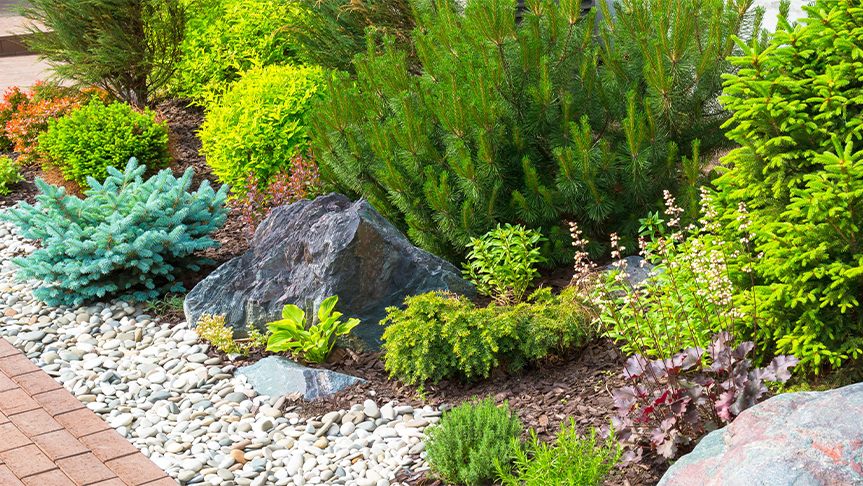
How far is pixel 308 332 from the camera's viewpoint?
4.51 m

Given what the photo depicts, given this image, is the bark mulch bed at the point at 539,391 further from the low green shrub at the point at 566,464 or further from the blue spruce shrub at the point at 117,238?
the blue spruce shrub at the point at 117,238

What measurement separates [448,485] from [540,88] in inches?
103

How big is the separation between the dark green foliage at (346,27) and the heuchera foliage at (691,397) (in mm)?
4416

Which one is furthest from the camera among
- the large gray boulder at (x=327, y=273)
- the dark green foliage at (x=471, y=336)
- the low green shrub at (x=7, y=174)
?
the low green shrub at (x=7, y=174)

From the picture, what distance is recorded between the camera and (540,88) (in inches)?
189

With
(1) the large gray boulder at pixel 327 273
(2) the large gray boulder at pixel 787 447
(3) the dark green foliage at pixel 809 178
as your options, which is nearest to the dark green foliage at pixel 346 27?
(1) the large gray boulder at pixel 327 273

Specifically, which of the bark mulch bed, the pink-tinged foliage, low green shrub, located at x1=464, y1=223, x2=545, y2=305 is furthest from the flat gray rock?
the pink-tinged foliage

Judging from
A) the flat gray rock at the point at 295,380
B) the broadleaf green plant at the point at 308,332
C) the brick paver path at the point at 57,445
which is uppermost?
the broadleaf green plant at the point at 308,332

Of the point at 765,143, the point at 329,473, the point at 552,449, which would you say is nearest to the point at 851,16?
the point at 765,143

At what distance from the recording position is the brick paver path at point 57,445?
139 inches

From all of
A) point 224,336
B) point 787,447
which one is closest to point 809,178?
point 787,447

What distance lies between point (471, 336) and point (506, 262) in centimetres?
89

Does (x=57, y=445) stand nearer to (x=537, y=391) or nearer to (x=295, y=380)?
(x=295, y=380)

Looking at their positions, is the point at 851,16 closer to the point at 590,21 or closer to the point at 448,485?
the point at 590,21
